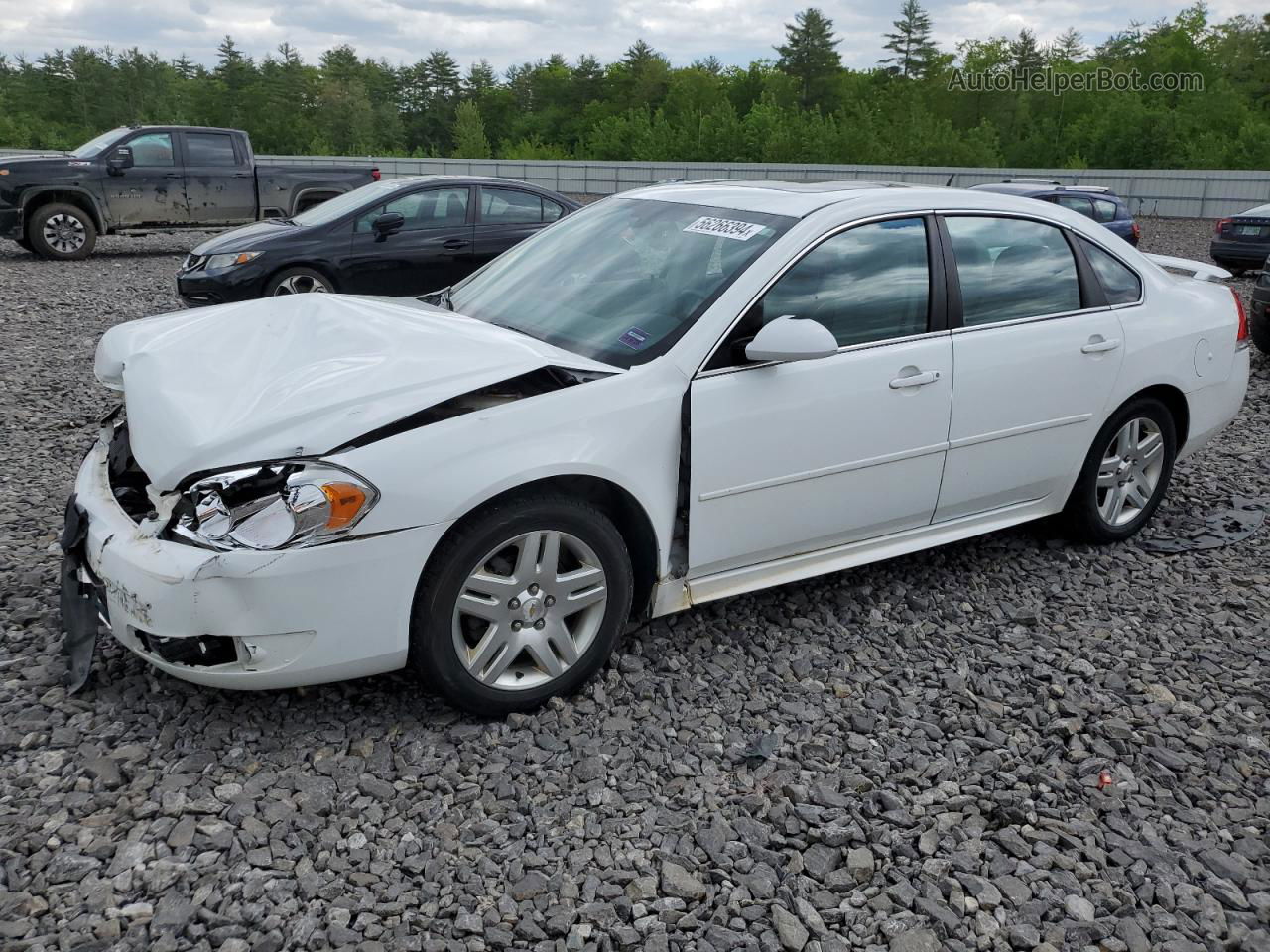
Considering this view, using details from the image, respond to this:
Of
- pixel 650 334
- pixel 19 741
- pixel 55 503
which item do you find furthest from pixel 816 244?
pixel 55 503

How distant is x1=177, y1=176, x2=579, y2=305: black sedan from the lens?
375 inches

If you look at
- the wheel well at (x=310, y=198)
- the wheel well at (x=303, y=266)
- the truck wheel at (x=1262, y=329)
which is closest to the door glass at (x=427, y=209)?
the wheel well at (x=303, y=266)

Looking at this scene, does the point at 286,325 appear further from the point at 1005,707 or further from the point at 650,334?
the point at 1005,707

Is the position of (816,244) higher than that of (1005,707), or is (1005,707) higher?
(816,244)

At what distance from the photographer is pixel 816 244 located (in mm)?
3758

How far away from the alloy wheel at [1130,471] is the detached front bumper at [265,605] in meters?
3.25

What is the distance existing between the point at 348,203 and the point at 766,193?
23.0ft

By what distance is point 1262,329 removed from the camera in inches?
357

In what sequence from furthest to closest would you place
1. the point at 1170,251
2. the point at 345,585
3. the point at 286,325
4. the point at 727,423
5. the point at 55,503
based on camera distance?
the point at 1170,251 → the point at 55,503 → the point at 286,325 → the point at 727,423 → the point at 345,585

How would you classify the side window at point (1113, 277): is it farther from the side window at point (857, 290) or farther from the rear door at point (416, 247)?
the rear door at point (416, 247)

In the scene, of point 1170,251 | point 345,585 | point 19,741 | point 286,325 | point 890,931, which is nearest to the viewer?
point 890,931

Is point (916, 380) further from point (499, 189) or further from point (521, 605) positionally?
point (499, 189)

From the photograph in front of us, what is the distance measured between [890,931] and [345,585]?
1680 mm

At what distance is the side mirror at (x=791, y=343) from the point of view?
3.39 m
